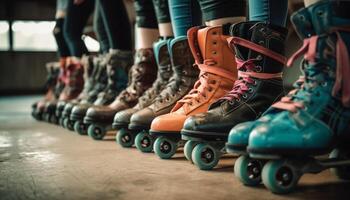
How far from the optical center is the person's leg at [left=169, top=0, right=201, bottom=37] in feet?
5.70

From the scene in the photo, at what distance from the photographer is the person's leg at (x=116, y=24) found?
2438 millimetres

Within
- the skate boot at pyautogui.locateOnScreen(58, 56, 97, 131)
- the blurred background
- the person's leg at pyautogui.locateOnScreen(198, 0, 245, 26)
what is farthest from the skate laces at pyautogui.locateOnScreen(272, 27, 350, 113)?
the blurred background

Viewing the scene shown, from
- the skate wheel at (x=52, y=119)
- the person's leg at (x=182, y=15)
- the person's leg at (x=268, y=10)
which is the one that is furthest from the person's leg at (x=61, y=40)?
the person's leg at (x=268, y=10)

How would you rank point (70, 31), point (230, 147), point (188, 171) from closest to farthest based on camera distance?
point (230, 147) < point (188, 171) < point (70, 31)

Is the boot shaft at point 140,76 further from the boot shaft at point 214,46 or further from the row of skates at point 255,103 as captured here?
the boot shaft at point 214,46

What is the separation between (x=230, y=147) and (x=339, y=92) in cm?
30

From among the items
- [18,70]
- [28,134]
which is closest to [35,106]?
[28,134]

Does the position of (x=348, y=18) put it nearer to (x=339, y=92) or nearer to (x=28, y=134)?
(x=339, y=92)

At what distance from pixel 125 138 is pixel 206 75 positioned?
633 mm

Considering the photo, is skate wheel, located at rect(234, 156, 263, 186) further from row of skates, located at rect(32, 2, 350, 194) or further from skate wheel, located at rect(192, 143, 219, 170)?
skate wheel, located at rect(192, 143, 219, 170)

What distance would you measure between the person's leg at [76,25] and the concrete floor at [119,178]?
1351mm

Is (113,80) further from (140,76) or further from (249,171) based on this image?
(249,171)

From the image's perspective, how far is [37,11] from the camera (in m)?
9.34

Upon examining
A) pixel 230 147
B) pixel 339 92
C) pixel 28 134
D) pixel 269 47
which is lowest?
pixel 28 134
